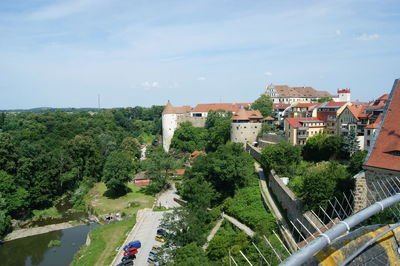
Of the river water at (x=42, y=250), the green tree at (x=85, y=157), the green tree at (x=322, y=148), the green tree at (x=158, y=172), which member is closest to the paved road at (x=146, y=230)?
the green tree at (x=158, y=172)

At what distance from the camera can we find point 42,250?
23.6 m

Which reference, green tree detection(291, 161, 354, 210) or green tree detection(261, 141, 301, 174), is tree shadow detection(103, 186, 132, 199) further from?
green tree detection(291, 161, 354, 210)

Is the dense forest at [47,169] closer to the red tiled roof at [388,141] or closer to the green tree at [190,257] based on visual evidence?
the green tree at [190,257]

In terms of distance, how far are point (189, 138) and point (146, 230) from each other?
26526mm

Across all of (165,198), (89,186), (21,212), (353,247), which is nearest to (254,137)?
(165,198)

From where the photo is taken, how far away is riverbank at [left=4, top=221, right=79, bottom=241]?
1004 inches

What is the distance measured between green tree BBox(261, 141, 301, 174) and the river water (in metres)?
15.9

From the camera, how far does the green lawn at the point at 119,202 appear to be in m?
31.0

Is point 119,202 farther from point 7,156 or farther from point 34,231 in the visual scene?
point 7,156

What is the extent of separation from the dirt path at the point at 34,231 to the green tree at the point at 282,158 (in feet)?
59.5

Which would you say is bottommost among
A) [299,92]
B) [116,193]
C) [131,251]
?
[116,193]

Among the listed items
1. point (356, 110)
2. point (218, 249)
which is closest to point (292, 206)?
point (218, 249)

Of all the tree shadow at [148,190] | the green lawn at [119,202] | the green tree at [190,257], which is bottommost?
the green lawn at [119,202]

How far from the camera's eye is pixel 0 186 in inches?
1048
